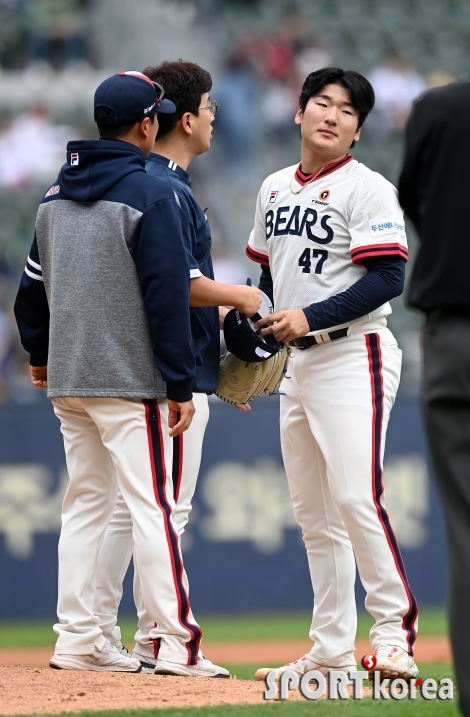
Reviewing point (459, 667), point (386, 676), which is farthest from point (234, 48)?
point (459, 667)

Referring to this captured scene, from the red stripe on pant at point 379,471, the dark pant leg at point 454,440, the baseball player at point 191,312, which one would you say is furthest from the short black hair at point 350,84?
the dark pant leg at point 454,440

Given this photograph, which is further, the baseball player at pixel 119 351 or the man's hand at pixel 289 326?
the man's hand at pixel 289 326

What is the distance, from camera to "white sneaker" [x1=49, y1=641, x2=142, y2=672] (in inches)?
162

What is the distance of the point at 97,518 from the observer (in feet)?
13.5

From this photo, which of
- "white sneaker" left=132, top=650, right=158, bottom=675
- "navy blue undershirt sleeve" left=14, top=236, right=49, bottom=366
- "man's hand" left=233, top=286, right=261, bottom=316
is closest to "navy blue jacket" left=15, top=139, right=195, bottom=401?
"navy blue undershirt sleeve" left=14, top=236, right=49, bottom=366

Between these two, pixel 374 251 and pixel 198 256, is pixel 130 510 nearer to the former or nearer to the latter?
pixel 198 256

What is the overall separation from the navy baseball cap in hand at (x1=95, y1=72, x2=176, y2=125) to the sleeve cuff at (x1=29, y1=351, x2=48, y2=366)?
932 mm

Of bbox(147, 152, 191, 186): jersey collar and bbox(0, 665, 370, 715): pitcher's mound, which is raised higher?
bbox(147, 152, 191, 186): jersey collar

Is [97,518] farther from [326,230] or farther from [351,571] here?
[326,230]

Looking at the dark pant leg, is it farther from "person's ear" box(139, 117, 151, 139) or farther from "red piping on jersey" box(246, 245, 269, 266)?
"red piping on jersey" box(246, 245, 269, 266)

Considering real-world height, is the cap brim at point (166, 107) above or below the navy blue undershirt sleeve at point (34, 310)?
above

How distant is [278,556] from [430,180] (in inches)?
257

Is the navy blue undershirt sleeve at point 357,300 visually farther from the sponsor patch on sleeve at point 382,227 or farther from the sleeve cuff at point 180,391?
the sleeve cuff at point 180,391

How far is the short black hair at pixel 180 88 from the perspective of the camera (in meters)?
4.33
